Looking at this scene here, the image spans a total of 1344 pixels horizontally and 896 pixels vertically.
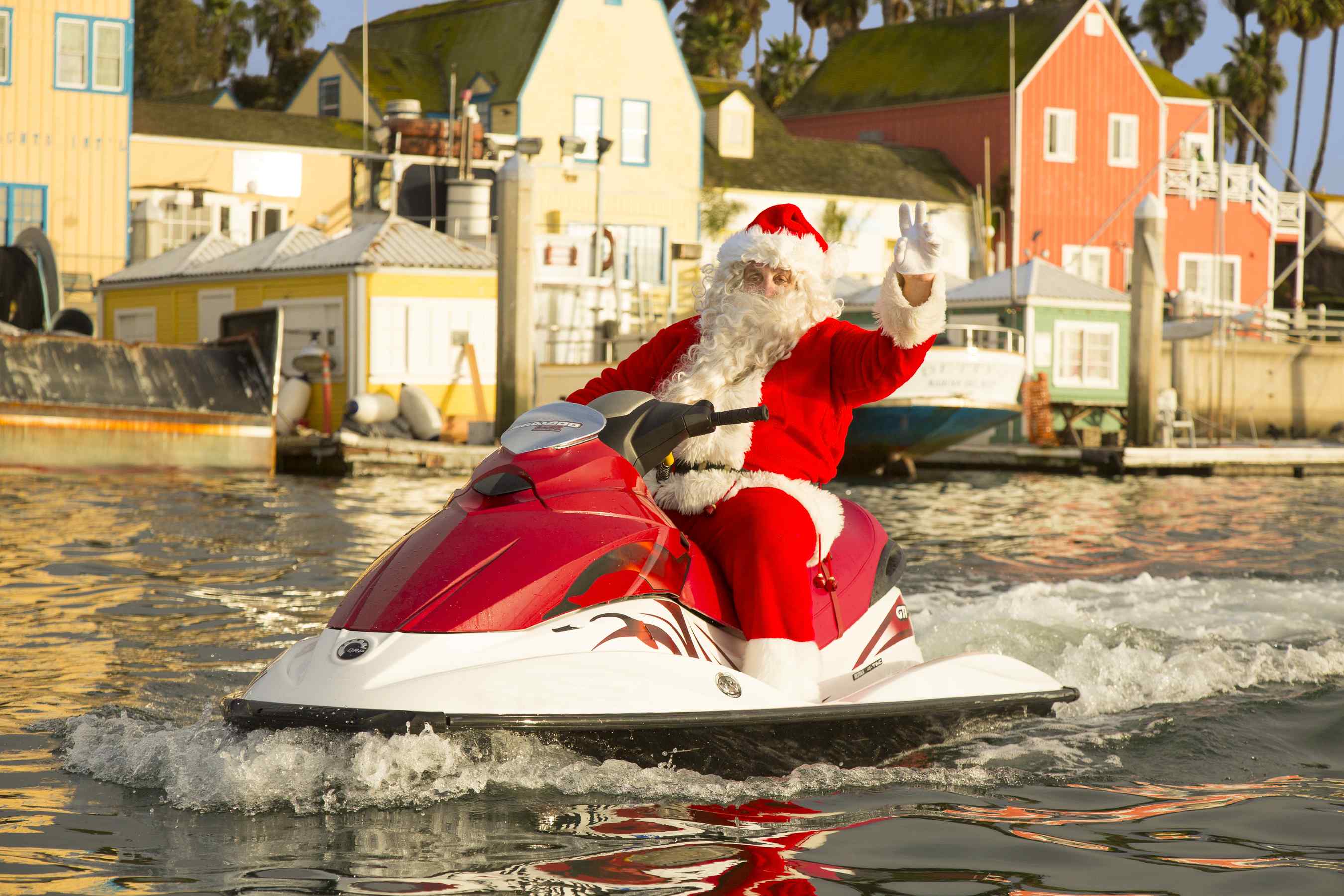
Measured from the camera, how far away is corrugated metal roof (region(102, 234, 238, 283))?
28.9 metres

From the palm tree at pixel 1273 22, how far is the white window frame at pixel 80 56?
126ft

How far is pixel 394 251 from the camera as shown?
25.7 meters

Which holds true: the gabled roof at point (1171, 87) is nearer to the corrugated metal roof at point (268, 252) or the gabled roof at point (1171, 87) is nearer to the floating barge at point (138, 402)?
the corrugated metal roof at point (268, 252)

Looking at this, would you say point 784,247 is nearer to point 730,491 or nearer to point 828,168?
point 730,491

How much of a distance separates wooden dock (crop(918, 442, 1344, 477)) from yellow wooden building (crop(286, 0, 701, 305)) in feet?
33.0

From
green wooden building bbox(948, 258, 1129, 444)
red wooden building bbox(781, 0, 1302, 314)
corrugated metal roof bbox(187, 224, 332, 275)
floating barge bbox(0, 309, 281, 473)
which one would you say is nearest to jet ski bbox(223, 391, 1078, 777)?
floating barge bbox(0, 309, 281, 473)

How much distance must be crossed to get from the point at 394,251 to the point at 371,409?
2918 millimetres

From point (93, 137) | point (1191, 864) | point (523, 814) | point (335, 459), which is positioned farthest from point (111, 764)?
point (93, 137)

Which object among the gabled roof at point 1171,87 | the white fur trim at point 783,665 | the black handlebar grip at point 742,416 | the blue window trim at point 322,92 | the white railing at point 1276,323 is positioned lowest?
the white fur trim at point 783,665

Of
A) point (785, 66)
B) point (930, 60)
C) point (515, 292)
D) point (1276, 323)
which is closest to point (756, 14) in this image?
point (785, 66)

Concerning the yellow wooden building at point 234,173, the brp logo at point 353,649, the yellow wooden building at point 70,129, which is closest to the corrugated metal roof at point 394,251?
the yellow wooden building at point 234,173

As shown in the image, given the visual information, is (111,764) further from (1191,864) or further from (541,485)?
(1191,864)

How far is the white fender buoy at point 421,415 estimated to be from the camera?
24.5 meters

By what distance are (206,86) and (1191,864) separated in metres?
54.1
